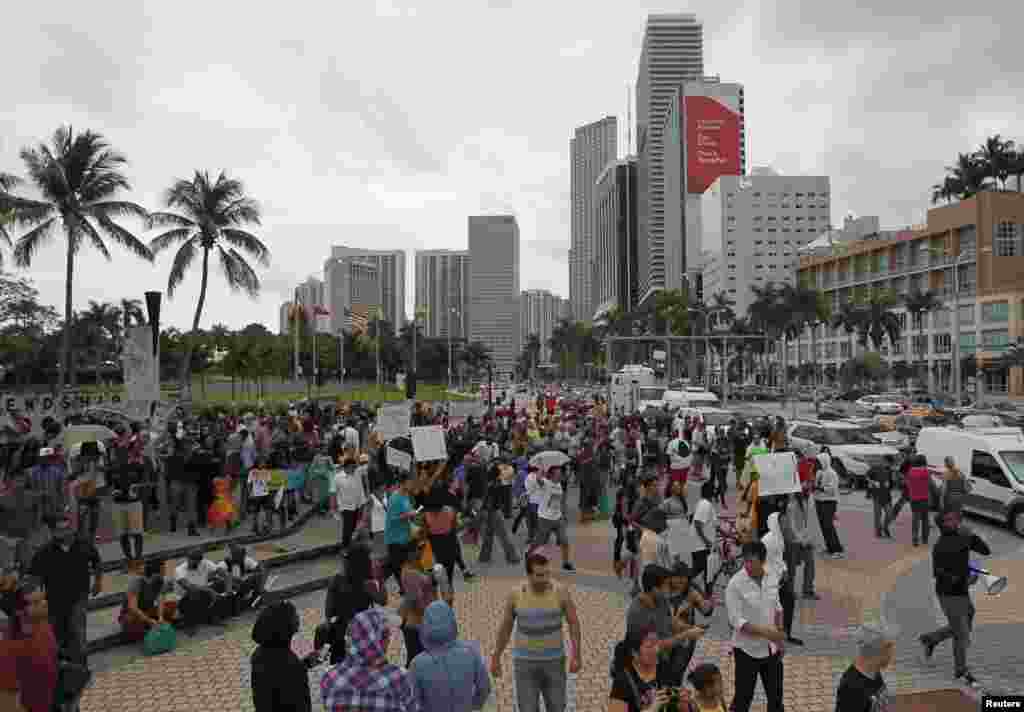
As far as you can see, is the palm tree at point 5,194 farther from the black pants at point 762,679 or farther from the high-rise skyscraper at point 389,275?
the high-rise skyscraper at point 389,275

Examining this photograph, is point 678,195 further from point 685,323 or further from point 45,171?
point 45,171

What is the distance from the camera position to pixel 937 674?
7.11 m

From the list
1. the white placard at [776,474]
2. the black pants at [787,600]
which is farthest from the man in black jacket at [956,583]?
the white placard at [776,474]

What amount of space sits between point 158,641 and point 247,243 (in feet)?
93.9

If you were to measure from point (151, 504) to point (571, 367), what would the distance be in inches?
5798

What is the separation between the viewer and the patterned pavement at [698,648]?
677 cm

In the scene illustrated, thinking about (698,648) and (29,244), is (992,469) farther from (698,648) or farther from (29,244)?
(29,244)

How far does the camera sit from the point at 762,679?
211 inches

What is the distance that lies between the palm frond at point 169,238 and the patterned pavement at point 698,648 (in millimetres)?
26109

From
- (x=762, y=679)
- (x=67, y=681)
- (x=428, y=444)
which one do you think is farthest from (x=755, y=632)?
(x=428, y=444)

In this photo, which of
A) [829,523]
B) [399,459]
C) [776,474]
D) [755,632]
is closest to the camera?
[755,632]

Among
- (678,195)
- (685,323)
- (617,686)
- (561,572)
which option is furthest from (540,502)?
(678,195)

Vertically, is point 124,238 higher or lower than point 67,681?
higher

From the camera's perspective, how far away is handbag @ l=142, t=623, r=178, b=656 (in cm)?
788
